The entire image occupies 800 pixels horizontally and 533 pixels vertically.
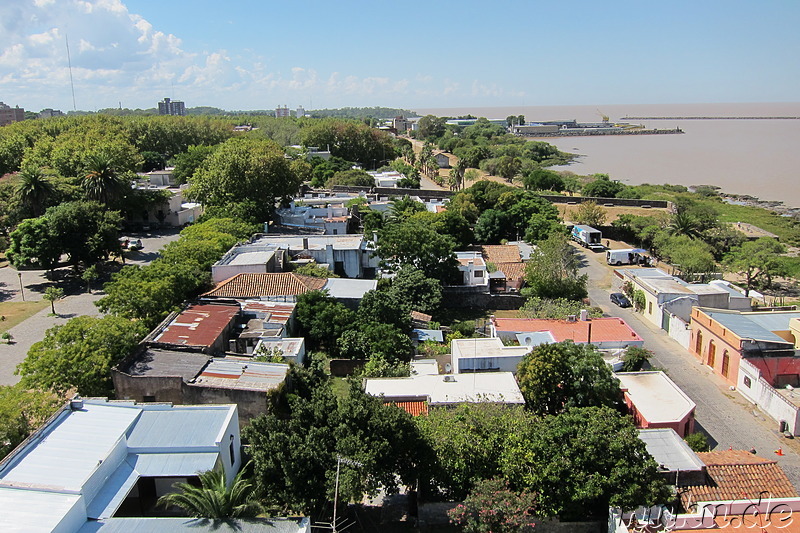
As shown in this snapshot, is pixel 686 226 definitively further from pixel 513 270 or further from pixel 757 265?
pixel 513 270

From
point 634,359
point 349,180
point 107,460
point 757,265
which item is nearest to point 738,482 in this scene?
point 634,359

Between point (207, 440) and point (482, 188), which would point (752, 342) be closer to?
point (207, 440)

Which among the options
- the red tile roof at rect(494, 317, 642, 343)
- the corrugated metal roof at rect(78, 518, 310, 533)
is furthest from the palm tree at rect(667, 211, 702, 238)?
the corrugated metal roof at rect(78, 518, 310, 533)

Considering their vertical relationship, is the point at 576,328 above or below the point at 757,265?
below

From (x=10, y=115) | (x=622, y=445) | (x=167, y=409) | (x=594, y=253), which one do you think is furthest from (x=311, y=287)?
(x=10, y=115)

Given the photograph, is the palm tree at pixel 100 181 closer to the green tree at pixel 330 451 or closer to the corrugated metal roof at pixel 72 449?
the corrugated metal roof at pixel 72 449
